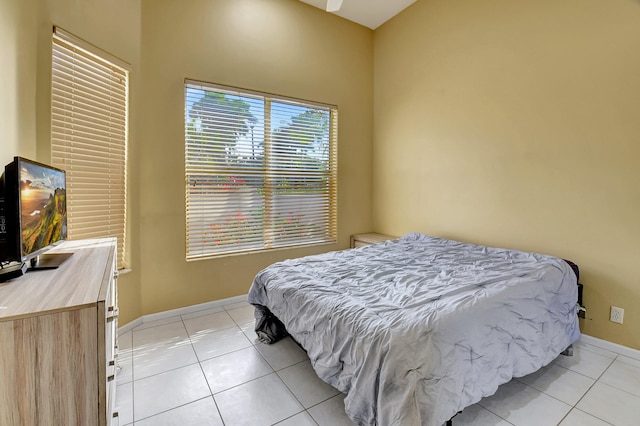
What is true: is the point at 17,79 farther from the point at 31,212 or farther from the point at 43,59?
the point at 31,212

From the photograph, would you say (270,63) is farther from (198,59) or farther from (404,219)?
(404,219)

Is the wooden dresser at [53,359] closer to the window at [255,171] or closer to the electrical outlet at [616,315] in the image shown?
the window at [255,171]

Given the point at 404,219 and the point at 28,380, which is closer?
the point at 28,380

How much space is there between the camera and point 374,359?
4.51 ft

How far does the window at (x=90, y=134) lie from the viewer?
2.14 m

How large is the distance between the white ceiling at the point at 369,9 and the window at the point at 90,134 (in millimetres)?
2454

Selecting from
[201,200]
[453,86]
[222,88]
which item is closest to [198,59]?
[222,88]

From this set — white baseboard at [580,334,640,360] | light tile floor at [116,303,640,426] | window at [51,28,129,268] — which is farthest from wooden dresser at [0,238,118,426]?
white baseboard at [580,334,640,360]

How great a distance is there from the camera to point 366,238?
13.0ft

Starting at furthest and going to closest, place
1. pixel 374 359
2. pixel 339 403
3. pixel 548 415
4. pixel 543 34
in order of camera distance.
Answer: pixel 543 34, pixel 339 403, pixel 548 415, pixel 374 359

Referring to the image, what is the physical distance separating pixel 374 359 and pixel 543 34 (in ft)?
10.0

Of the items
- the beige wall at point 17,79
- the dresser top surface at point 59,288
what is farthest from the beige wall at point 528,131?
the beige wall at point 17,79

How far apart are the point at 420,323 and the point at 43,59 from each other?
281 centimetres

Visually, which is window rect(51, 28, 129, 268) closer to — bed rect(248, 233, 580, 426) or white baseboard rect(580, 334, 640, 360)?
bed rect(248, 233, 580, 426)
